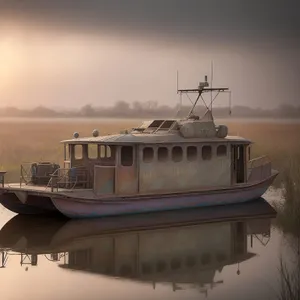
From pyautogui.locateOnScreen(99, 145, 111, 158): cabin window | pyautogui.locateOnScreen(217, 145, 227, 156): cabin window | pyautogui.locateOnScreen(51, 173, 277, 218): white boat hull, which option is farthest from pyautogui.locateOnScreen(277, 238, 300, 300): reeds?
pyautogui.locateOnScreen(99, 145, 111, 158): cabin window

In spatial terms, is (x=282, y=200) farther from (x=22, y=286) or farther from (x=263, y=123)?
(x=22, y=286)

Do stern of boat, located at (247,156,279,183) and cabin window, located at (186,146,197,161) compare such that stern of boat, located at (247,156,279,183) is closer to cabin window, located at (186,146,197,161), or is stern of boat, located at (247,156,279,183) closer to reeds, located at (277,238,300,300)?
cabin window, located at (186,146,197,161)

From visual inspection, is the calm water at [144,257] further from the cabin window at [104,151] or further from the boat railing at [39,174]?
the cabin window at [104,151]

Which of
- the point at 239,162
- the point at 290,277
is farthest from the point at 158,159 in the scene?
the point at 290,277

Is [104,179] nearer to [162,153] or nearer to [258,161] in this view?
[162,153]

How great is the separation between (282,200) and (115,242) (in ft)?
13.6

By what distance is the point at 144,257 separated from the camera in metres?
6.09

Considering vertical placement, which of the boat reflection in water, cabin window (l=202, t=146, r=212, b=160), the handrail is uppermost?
cabin window (l=202, t=146, r=212, b=160)

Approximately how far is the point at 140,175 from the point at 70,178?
0.99 meters

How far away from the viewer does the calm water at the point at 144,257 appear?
16.3 ft

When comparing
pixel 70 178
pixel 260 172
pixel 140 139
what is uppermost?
pixel 140 139

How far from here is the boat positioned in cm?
810

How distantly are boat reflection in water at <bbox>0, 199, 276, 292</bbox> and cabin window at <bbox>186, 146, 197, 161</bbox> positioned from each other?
0.80m

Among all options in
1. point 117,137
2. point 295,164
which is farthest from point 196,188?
point 295,164
